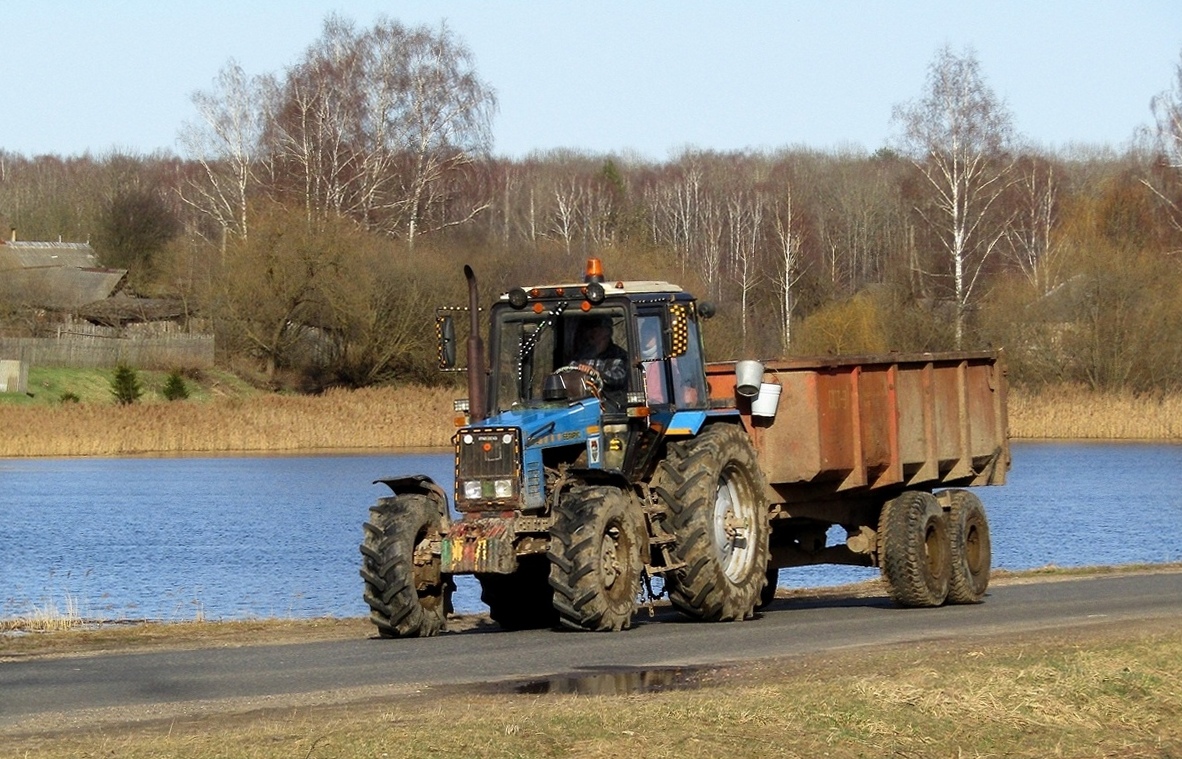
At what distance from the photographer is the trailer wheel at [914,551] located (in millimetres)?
17516

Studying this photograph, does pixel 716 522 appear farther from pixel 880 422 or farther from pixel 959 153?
pixel 959 153

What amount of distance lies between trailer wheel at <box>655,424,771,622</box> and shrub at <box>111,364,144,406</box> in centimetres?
4471

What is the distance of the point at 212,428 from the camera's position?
50.8 metres

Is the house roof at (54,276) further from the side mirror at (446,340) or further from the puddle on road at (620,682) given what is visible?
the puddle on road at (620,682)

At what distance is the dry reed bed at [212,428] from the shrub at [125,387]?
5.16 meters

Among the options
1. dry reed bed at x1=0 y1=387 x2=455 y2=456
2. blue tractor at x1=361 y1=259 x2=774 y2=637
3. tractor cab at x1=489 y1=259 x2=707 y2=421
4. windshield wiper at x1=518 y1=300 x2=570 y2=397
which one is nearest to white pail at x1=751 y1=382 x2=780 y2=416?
blue tractor at x1=361 y1=259 x2=774 y2=637

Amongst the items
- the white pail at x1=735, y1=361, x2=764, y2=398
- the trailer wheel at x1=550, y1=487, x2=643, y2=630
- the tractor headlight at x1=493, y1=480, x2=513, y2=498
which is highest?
the white pail at x1=735, y1=361, x2=764, y2=398

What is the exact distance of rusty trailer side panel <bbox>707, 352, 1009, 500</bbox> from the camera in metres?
16.8

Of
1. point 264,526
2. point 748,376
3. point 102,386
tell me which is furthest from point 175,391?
point 748,376

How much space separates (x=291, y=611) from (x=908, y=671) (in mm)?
10900

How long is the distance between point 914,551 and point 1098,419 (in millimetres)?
34848

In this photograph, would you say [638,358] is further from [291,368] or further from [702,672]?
[291,368]

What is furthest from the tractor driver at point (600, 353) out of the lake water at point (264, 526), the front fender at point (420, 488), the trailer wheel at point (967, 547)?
the lake water at point (264, 526)

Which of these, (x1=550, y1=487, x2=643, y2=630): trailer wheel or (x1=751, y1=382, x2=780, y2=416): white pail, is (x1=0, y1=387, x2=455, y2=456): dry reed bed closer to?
(x1=751, y1=382, x2=780, y2=416): white pail
